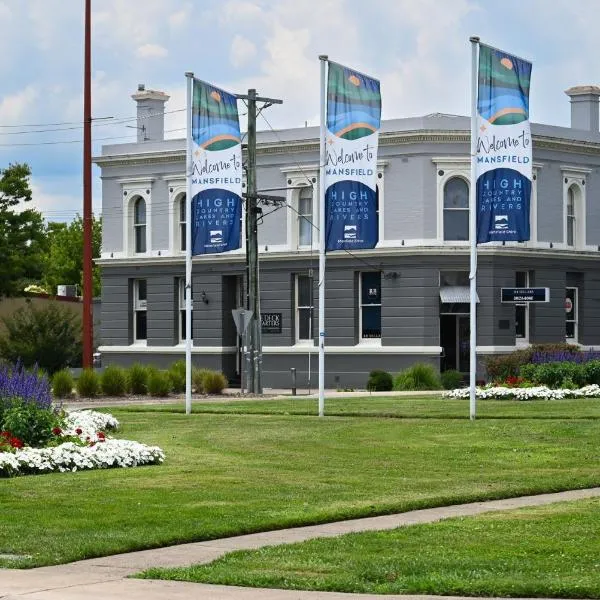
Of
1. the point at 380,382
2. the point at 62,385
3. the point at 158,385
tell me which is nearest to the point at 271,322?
the point at 380,382

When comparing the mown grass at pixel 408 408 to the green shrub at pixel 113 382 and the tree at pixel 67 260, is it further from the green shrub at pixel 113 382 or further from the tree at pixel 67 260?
the tree at pixel 67 260

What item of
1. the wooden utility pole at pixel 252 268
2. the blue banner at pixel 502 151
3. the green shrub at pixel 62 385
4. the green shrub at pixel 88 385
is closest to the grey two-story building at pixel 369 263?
the wooden utility pole at pixel 252 268

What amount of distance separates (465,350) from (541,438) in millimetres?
30681

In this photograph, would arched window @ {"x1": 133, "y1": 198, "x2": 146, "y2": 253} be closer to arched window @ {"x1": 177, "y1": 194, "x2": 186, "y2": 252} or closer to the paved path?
arched window @ {"x1": 177, "y1": 194, "x2": 186, "y2": 252}

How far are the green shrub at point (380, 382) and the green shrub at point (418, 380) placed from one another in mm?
269

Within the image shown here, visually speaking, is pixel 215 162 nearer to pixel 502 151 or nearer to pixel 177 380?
pixel 502 151

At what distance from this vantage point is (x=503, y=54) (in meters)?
29.2

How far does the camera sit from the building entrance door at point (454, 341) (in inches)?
2174

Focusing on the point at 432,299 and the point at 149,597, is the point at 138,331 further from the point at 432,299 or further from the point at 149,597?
the point at 149,597

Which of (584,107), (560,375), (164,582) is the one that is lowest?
(164,582)

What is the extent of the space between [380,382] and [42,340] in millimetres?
13685

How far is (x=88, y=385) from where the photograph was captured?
147 feet

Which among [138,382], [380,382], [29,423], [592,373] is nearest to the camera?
[29,423]

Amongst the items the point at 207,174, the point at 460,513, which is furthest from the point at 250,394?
the point at 460,513
